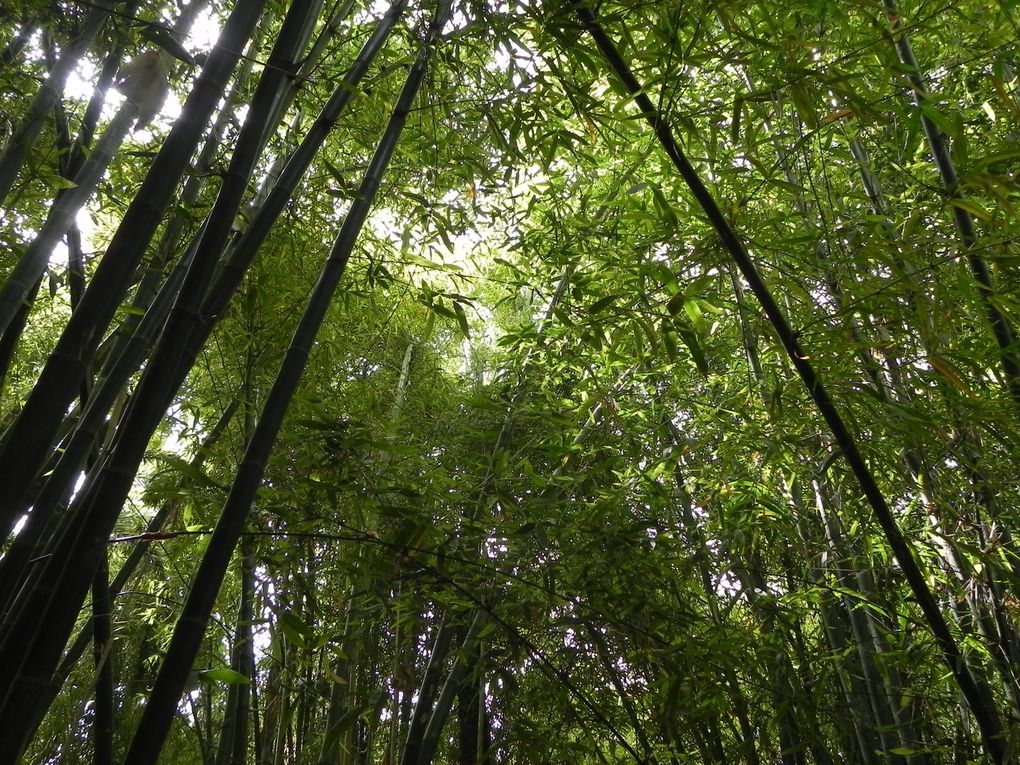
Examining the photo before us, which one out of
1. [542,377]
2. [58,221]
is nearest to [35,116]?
[58,221]

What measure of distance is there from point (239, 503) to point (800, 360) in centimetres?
120

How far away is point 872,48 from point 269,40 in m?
1.96

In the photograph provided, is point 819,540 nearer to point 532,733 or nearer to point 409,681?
point 532,733

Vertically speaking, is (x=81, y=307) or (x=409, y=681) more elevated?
(x=81, y=307)

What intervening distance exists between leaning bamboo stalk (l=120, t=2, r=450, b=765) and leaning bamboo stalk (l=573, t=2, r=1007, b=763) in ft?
1.77

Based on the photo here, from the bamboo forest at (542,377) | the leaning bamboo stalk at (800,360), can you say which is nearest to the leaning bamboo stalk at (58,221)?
the bamboo forest at (542,377)

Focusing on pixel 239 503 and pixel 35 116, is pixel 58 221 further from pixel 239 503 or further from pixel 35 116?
pixel 239 503

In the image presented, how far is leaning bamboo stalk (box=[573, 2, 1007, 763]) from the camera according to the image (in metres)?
1.45

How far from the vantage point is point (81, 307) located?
113 cm

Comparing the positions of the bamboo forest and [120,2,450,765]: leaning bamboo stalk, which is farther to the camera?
the bamboo forest

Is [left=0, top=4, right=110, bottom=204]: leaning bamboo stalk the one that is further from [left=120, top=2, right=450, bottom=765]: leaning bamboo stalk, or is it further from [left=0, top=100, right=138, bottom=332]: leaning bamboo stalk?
[left=120, top=2, right=450, bottom=765]: leaning bamboo stalk

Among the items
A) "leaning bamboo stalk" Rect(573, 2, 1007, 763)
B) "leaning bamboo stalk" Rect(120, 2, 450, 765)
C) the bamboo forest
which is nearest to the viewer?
"leaning bamboo stalk" Rect(120, 2, 450, 765)

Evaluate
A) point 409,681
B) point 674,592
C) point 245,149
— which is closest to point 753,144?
point 245,149

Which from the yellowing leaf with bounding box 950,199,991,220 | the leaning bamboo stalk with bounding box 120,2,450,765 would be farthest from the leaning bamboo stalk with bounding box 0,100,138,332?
the yellowing leaf with bounding box 950,199,991,220
